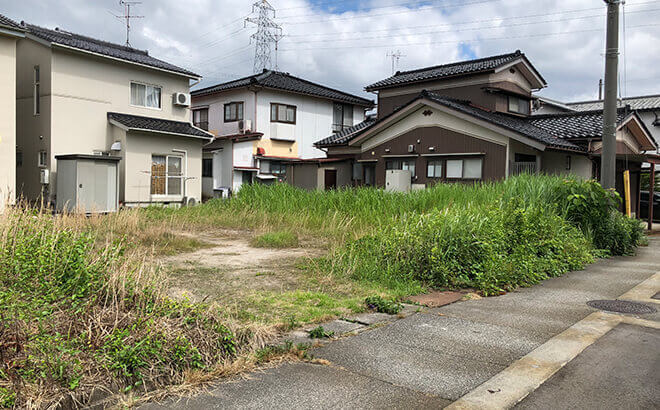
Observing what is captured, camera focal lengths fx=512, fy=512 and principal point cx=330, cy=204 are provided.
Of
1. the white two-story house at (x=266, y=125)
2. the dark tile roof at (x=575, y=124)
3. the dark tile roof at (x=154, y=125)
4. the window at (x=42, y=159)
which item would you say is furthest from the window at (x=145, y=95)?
the dark tile roof at (x=575, y=124)

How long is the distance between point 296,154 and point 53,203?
46.8 ft

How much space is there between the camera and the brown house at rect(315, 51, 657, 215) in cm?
1814

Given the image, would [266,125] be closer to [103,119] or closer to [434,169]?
[103,119]

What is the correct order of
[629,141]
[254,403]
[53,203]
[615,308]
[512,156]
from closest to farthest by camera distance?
[254,403]
[615,308]
[53,203]
[512,156]
[629,141]

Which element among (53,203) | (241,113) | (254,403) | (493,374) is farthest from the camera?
(241,113)

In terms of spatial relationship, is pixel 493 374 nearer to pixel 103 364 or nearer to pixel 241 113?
pixel 103 364

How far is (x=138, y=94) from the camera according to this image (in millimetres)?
19641

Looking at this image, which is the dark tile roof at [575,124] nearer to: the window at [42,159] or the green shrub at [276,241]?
the green shrub at [276,241]

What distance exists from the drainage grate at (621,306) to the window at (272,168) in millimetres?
22427

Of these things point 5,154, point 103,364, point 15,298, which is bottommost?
point 103,364

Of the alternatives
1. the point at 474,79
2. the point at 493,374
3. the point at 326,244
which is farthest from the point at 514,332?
the point at 474,79

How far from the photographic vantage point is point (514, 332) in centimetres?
474

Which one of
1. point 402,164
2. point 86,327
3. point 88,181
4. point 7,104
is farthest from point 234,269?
point 402,164

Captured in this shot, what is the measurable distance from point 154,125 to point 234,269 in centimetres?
1326
